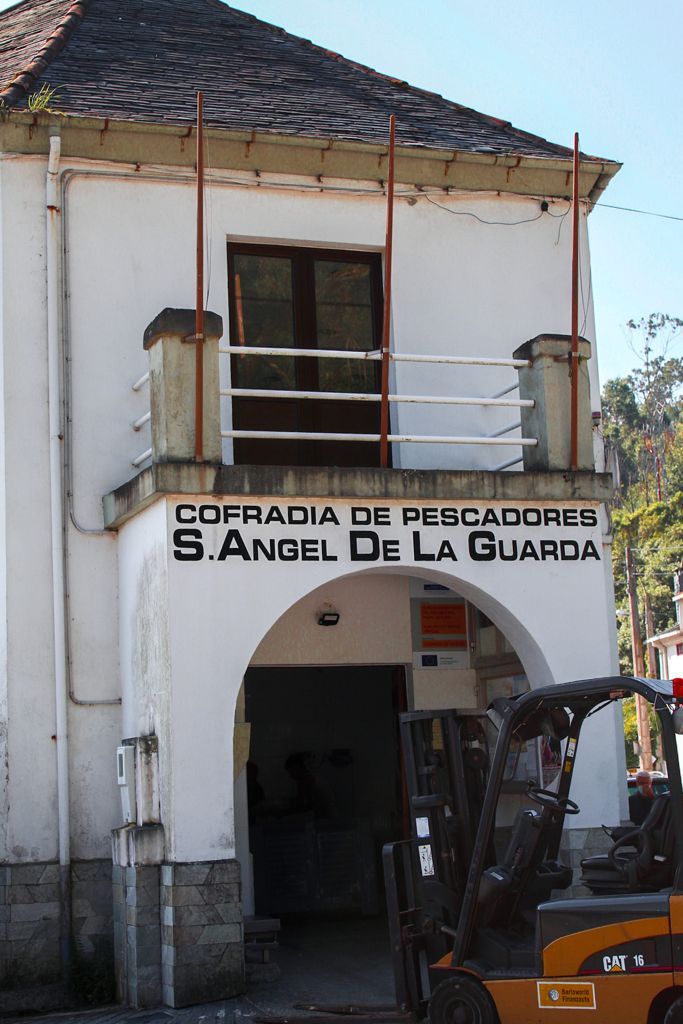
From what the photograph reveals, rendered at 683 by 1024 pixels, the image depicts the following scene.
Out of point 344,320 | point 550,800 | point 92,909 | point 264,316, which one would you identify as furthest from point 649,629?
point 550,800

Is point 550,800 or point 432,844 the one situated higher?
point 550,800

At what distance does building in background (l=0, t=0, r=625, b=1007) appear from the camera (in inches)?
421

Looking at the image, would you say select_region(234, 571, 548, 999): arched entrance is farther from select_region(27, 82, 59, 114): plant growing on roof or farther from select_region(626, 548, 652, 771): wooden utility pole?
select_region(626, 548, 652, 771): wooden utility pole

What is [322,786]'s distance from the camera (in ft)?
50.2

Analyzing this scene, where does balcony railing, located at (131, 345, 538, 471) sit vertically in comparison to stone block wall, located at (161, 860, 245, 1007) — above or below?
above

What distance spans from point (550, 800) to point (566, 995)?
1075 millimetres

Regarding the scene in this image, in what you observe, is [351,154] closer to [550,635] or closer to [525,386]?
[525,386]

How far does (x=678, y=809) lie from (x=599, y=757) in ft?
12.8

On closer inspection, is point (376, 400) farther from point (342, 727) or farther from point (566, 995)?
point (566, 995)

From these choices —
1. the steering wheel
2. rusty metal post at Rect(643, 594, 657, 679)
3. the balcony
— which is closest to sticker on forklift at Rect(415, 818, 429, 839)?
the steering wheel

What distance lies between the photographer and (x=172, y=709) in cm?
1036

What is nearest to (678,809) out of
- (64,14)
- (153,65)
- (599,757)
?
(599,757)

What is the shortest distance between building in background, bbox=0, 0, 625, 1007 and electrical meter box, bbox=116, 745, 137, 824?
0.9 inches

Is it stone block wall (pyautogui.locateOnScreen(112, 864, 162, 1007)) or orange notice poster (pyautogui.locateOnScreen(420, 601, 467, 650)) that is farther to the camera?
orange notice poster (pyautogui.locateOnScreen(420, 601, 467, 650))
